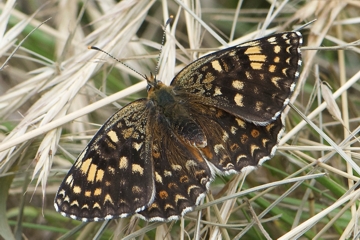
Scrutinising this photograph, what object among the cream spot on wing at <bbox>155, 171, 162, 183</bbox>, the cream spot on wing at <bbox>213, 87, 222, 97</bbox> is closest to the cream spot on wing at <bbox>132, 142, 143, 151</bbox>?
the cream spot on wing at <bbox>155, 171, 162, 183</bbox>

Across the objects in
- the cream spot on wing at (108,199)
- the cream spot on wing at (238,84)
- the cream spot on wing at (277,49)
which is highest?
the cream spot on wing at (277,49)

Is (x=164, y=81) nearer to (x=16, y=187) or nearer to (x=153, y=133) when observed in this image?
(x=153, y=133)

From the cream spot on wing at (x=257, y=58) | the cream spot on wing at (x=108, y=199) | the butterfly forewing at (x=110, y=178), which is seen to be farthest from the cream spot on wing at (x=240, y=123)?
the cream spot on wing at (x=108, y=199)

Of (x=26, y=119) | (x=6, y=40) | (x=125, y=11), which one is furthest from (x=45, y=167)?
(x=125, y=11)

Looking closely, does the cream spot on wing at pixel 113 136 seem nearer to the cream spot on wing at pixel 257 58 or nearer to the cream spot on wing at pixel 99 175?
the cream spot on wing at pixel 99 175

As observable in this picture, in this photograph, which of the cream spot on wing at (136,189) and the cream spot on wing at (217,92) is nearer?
the cream spot on wing at (136,189)

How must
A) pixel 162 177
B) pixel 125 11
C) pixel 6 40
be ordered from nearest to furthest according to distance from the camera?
pixel 162 177 < pixel 6 40 < pixel 125 11

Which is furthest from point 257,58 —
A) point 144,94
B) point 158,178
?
point 144,94

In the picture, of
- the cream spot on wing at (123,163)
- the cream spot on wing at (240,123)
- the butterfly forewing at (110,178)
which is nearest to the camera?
the butterfly forewing at (110,178)
